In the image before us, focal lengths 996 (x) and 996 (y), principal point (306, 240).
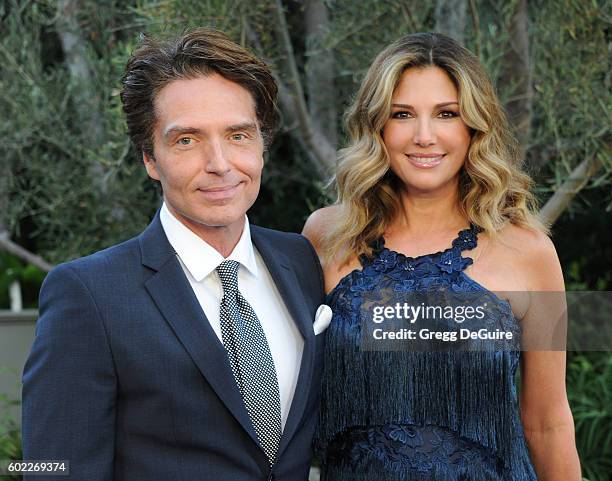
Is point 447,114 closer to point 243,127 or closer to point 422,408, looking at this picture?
point 243,127

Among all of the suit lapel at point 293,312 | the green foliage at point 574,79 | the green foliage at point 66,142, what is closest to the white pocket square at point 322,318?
the suit lapel at point 293,312

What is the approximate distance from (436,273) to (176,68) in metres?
1.13

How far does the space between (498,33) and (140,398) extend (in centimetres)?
315

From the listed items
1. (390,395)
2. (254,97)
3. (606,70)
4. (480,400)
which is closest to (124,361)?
(254,97)

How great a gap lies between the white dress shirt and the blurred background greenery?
174 cm

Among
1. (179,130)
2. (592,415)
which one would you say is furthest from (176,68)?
(592,415)

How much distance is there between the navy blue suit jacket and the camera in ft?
8.05

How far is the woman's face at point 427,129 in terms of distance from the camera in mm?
3227

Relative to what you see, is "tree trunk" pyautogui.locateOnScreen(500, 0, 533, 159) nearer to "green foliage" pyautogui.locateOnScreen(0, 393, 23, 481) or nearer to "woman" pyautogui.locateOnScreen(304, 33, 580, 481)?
"woman" pyautogui.locateOnScreen(304, 33, 580, 481)

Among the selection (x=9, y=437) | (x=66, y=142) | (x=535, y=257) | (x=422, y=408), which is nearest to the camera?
(x=422, y=408)

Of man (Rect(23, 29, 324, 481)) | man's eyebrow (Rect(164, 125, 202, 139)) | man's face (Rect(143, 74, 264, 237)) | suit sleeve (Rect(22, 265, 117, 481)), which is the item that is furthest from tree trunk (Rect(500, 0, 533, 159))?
suit sleeve (Rect(22, 265, 117, 481))

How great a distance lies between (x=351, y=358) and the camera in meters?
3.22

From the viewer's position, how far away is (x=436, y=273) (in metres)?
3.27

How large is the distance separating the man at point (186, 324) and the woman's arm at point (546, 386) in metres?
0.80
